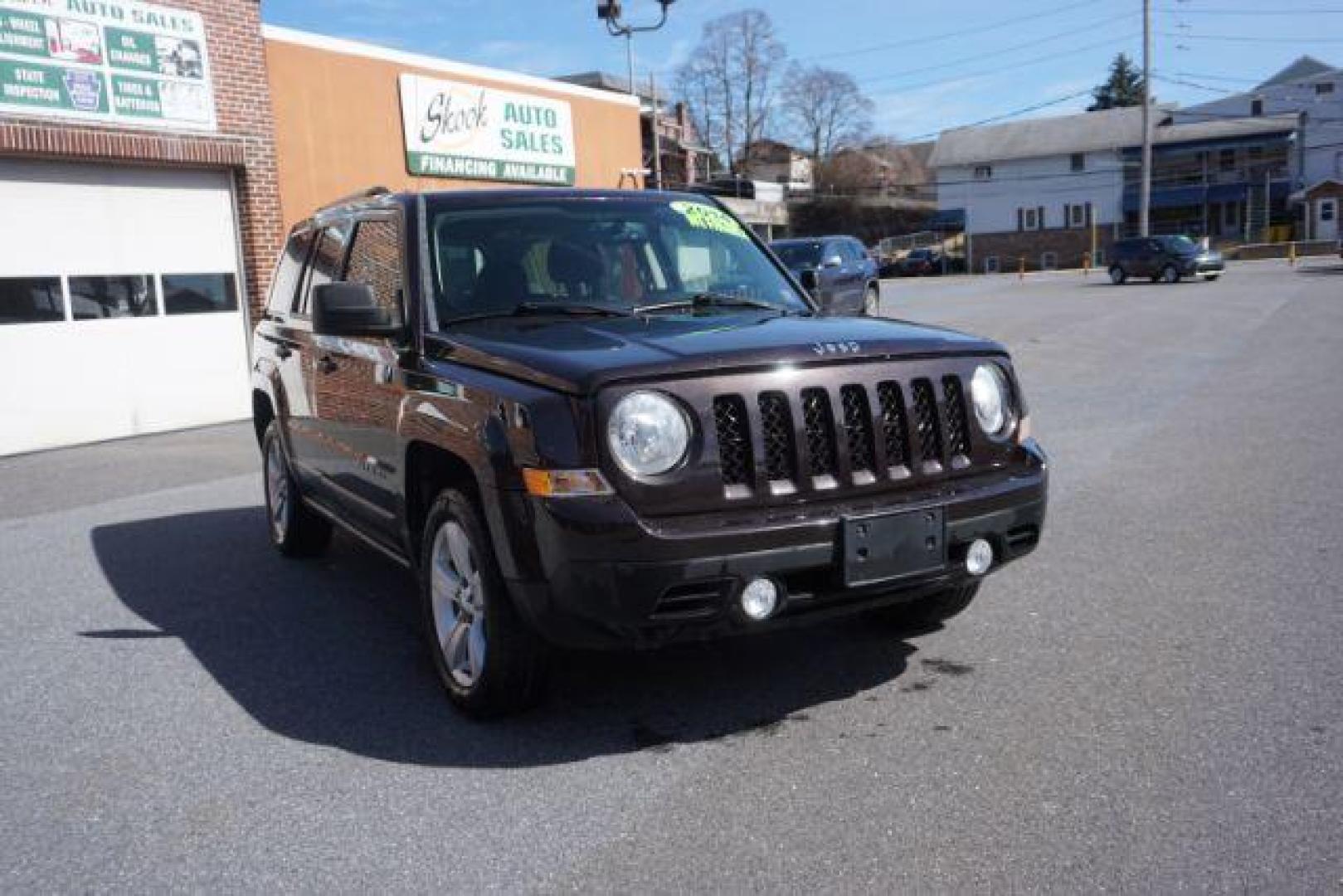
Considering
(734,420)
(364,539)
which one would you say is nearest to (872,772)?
(734,420)

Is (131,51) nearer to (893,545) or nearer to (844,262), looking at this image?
(844,262)

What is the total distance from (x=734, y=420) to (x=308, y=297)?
2999mm

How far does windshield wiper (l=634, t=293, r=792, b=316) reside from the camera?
4.38 m

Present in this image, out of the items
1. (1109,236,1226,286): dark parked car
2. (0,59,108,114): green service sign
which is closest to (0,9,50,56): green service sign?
(0,59,108,114): green service sign

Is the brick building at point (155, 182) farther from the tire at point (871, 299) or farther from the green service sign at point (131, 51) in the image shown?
the tire at point (871, 299)

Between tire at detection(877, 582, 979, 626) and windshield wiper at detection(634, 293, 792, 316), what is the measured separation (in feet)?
4.17

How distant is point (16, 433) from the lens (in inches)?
440

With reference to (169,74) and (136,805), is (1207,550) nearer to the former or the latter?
(136,805)

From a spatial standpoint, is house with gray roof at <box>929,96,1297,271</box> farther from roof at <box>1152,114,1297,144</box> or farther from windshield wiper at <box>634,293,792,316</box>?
windshield wiper at <box>634,293,792,316</box>

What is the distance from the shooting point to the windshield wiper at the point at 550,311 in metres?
4.25

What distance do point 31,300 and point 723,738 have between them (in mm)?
10178

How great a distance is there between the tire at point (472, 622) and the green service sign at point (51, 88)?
902cm

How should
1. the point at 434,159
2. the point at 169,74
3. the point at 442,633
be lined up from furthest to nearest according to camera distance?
the point at 434,159 → the point at 169,74 → the point at 442,633

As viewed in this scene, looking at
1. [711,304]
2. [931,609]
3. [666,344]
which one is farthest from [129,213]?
[931,609]
